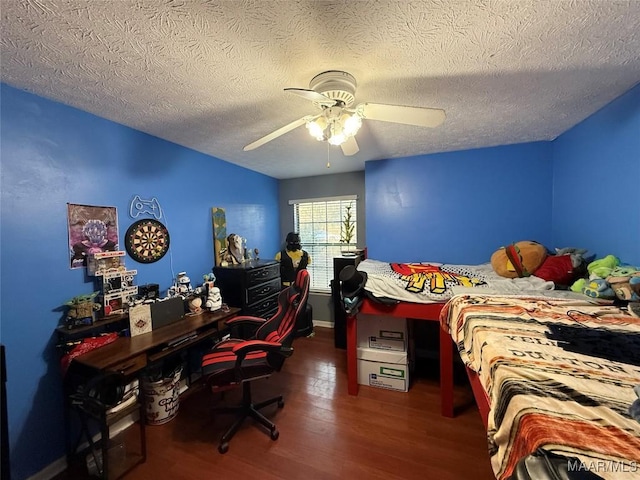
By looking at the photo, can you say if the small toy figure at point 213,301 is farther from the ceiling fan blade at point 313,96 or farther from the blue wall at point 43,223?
the ceiling fan blade at point 313,96

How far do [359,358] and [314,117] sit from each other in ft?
7.20

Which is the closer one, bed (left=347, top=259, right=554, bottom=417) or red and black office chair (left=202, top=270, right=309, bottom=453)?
red and black office chair (left=202, top=270, right=309, bottom=453)

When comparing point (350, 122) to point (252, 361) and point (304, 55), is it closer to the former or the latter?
point (304, 55)

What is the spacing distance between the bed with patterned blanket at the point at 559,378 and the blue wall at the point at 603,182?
27.6 inches

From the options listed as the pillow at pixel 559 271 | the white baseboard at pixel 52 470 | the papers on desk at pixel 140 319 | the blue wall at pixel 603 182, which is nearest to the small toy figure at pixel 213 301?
the papers on desk at pixel 140 319

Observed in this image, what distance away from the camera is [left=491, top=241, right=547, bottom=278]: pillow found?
2.23 metres

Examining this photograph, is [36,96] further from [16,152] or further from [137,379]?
[137,379]

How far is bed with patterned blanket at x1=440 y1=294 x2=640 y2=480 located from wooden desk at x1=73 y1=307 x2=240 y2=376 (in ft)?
6.38

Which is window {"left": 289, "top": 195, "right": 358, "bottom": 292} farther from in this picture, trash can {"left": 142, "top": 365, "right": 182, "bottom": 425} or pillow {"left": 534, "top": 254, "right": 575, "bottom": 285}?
trash can {"left": 142, "top": 365, "right": 182, "bottom": 425}

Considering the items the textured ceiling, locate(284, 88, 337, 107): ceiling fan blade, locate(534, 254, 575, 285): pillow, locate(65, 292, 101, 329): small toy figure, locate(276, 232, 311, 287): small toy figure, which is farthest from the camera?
locate(276, 232, 311, 287): small toy figure

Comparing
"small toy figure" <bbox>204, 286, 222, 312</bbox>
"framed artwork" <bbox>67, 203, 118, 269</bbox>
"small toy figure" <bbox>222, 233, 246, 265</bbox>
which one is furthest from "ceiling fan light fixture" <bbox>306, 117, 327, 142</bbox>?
"small toy figure" <bbox>222, 233, 246, 265</bbox>

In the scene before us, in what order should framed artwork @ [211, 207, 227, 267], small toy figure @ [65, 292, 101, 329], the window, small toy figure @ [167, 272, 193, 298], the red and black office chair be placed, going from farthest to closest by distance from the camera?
the window
framed artwork @ [211, 207, 227, 267]
small toy figure @ [167, 272, 193, 298]
the red and black office chair
small toy figure @ [65, 292, 101, 329]

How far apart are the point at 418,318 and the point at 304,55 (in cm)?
209

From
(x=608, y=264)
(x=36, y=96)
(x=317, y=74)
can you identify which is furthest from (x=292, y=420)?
(x=36, y=96)
